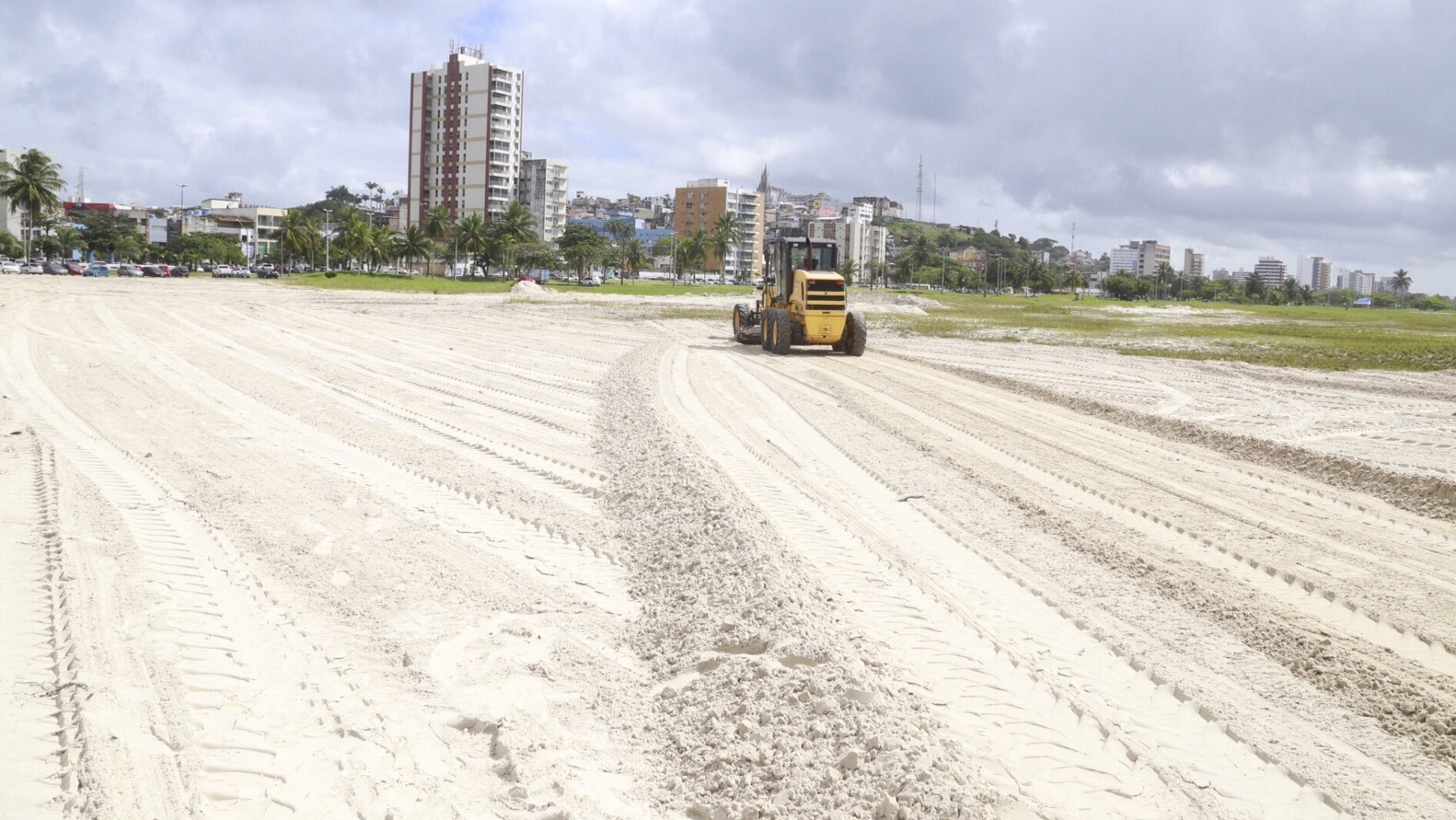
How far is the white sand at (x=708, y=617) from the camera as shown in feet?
14.3

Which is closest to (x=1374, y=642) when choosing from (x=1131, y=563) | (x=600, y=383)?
(x=1131, y=563)

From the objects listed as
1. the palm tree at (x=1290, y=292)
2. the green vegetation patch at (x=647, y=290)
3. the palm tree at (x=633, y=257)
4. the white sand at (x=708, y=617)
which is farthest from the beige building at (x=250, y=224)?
the palm tree at (x=1290, y=292)

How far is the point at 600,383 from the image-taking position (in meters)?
18.2

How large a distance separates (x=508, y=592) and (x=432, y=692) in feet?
5.10

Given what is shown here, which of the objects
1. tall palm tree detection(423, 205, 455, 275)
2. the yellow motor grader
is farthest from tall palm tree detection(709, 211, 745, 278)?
the yellow motor grader

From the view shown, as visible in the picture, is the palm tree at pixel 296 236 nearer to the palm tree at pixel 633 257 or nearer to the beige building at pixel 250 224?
the palm tree at pixel 633 257

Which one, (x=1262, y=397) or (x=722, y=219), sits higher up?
(x=722, y=219)

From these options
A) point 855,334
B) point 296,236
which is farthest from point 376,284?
point 855,334

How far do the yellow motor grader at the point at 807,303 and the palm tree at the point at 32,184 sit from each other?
84.5m

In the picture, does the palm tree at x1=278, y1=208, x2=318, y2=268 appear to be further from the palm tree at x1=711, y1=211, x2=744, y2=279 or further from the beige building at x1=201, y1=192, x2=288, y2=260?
the palm tree at x1=711, y1=211, x2=744, y2=279

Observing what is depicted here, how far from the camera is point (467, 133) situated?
14688cm

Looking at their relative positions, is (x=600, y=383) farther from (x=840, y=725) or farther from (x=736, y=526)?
(x=840, y=725)

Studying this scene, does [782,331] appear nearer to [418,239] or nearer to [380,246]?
[380,246]

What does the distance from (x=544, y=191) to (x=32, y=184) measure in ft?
298
